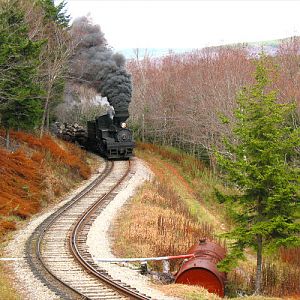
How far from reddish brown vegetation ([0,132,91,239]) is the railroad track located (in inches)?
61.4

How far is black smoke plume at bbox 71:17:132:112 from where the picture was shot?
33094 mm

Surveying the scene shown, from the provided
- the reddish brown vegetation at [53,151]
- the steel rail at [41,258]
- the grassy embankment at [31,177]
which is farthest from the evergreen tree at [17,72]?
the steel rail at [41,258]

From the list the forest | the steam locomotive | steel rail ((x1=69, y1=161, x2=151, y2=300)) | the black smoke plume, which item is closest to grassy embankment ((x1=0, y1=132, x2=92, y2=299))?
the forest

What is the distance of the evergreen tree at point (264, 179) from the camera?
14719mm

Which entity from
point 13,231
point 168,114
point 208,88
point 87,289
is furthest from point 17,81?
point 168,114

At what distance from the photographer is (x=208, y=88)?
43281mm

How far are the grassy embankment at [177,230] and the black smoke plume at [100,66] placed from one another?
19.9ft

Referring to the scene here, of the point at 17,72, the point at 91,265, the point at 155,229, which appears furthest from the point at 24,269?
the point at 17,72

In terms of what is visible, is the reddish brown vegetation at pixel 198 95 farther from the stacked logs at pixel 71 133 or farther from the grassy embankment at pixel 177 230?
the stacked logs at pixel 71 133

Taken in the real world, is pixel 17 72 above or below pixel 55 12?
below

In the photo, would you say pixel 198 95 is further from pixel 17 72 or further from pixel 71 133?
pixel 17 72

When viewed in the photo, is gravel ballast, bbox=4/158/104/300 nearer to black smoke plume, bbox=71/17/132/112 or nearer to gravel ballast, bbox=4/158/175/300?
gravel ballast, bbox=4/158/175/300

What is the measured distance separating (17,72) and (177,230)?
1335 cm

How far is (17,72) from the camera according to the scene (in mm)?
27062
